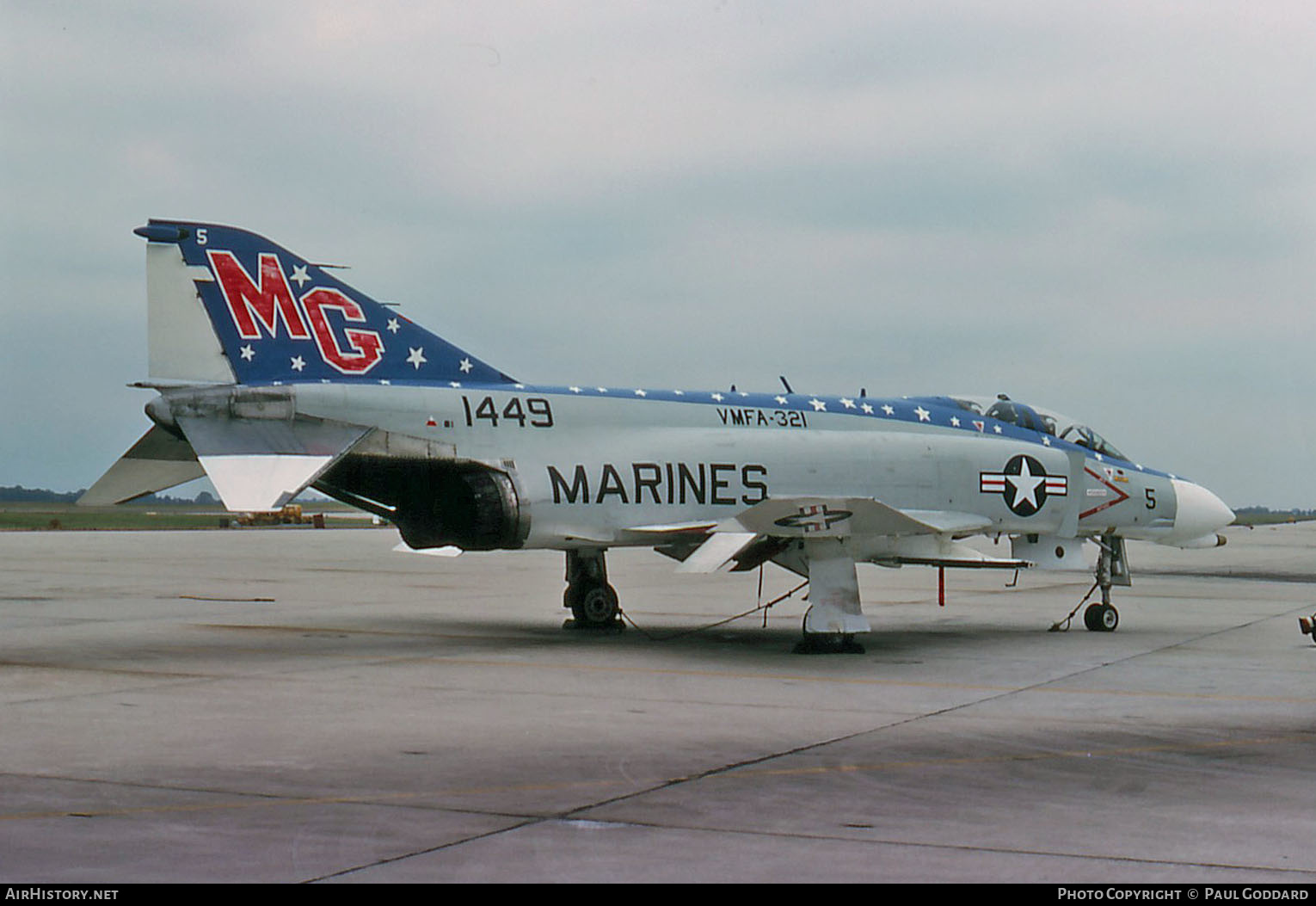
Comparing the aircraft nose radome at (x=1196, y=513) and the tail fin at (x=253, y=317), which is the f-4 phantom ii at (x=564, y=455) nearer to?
the tail fin at (x=253, y=317)

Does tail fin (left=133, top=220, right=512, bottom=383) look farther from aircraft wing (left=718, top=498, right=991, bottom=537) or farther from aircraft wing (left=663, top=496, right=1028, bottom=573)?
aircraft wing (left=718, top=498, right=991, bottom=537)

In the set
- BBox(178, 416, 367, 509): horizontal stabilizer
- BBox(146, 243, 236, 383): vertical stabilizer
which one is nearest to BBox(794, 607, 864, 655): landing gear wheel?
BBox(178, 416, 367, 509): horizontal stabilizer

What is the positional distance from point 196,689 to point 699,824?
6.65m

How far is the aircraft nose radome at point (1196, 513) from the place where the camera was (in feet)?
66.6

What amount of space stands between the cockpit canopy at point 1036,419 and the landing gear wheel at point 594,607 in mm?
5534

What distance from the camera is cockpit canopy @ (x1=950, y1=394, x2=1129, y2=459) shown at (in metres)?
19.7

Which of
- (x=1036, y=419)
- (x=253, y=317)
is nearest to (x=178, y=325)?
(x=253, y=317)

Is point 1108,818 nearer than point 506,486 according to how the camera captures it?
Yes

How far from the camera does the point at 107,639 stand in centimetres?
1675

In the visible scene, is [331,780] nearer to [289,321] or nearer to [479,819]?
[479,819]

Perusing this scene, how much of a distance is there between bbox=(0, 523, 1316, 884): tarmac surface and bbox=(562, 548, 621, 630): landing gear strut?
1.43 ft

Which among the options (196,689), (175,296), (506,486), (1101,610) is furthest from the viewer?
(1101,610)

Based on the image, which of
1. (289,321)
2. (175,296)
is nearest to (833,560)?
(289,321)

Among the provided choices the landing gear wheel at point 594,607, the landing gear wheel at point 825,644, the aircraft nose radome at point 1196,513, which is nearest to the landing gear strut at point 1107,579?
the aircraft nose radome at point 1196,513
